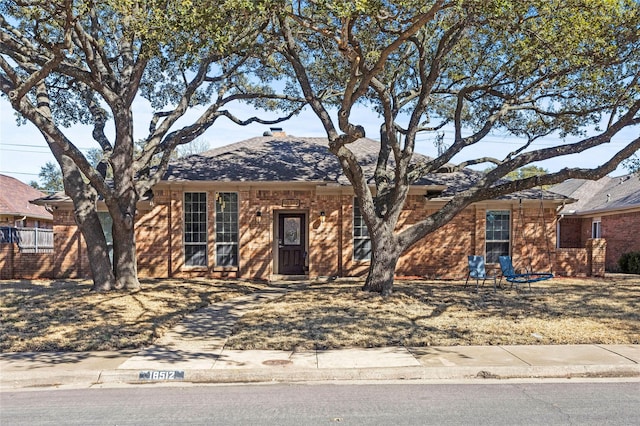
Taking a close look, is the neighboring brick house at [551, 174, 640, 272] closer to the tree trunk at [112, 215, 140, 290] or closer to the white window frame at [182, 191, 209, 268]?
the white window frame at [182, 191, 209, 268]

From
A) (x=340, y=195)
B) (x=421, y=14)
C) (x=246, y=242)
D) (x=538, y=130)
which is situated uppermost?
(x=421, y=14)

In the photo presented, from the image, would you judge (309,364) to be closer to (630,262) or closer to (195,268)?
(195,268)

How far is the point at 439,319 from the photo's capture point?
977 cm

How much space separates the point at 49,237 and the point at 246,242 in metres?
15.3

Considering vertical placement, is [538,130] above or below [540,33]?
below

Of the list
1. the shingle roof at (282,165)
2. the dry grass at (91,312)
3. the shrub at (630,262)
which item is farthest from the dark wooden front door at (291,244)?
the shrub at (630,262)

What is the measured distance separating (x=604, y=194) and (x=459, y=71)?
16.6 meters

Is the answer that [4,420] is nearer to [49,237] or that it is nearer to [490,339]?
[490,339]

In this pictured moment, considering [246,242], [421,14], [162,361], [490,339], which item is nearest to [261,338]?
[162,361]

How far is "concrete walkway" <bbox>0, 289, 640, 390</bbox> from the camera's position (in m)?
6.54

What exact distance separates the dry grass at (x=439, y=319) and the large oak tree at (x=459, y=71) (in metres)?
1.64

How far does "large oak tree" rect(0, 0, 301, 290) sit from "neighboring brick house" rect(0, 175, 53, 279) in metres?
4.81

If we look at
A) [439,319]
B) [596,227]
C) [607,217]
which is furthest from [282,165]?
[596,227]

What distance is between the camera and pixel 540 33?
10.5 metres
